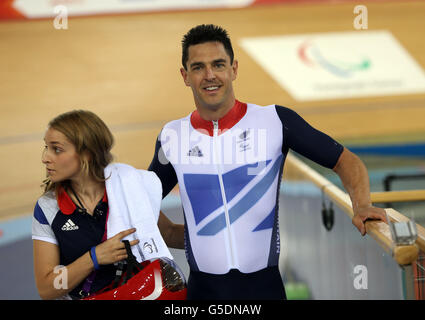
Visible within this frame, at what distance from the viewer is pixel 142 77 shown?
972cm

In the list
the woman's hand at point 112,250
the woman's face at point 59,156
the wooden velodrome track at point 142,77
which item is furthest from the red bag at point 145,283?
the wooden velodrome track at point 142,77

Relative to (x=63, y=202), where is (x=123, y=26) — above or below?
above

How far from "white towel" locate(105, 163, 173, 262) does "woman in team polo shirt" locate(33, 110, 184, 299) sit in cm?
3

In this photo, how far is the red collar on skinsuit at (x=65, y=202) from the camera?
1422 mm

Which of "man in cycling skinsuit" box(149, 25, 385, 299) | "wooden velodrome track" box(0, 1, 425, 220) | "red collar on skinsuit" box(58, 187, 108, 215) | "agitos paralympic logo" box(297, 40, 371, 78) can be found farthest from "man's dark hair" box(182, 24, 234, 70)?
"agitos paralympic logo" box(297, 40, 371, 78)

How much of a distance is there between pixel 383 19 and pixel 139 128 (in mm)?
5353

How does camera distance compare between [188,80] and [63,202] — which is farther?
[188,80]

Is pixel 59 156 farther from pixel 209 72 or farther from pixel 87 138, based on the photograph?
pixel 209 72

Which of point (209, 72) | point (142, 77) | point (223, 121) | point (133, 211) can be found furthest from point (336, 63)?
point (133, 211)

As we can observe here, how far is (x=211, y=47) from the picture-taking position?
159 cm

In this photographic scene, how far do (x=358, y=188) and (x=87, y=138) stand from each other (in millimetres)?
764

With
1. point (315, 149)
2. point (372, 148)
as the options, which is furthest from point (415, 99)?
point (315, 149)
